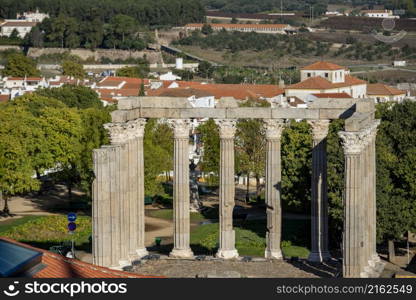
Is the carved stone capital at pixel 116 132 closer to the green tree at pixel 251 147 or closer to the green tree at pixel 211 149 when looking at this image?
the green tree at pixel 211 149

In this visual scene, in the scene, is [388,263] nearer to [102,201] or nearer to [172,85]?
[102,201]

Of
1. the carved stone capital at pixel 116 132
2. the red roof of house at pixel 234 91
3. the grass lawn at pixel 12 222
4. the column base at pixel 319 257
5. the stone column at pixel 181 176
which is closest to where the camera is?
the carved stone capital at pixel 116 132

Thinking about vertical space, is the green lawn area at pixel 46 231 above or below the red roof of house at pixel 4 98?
below

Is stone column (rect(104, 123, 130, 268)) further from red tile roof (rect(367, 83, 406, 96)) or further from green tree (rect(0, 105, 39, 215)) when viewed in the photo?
red tile roof (rect(367, 83, 406, 96))

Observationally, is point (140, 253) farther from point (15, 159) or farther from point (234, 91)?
point (234, 91)

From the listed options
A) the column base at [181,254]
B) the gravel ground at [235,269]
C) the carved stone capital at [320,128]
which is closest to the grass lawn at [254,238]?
the column base at [181,254]

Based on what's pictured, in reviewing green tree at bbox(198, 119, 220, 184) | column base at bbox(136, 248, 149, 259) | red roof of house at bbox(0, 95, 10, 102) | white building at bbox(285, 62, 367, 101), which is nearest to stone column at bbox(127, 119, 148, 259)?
column base at bbox(136, 248, 149, 259)

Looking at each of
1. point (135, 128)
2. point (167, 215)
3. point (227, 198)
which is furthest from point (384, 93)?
point (135, 128)
